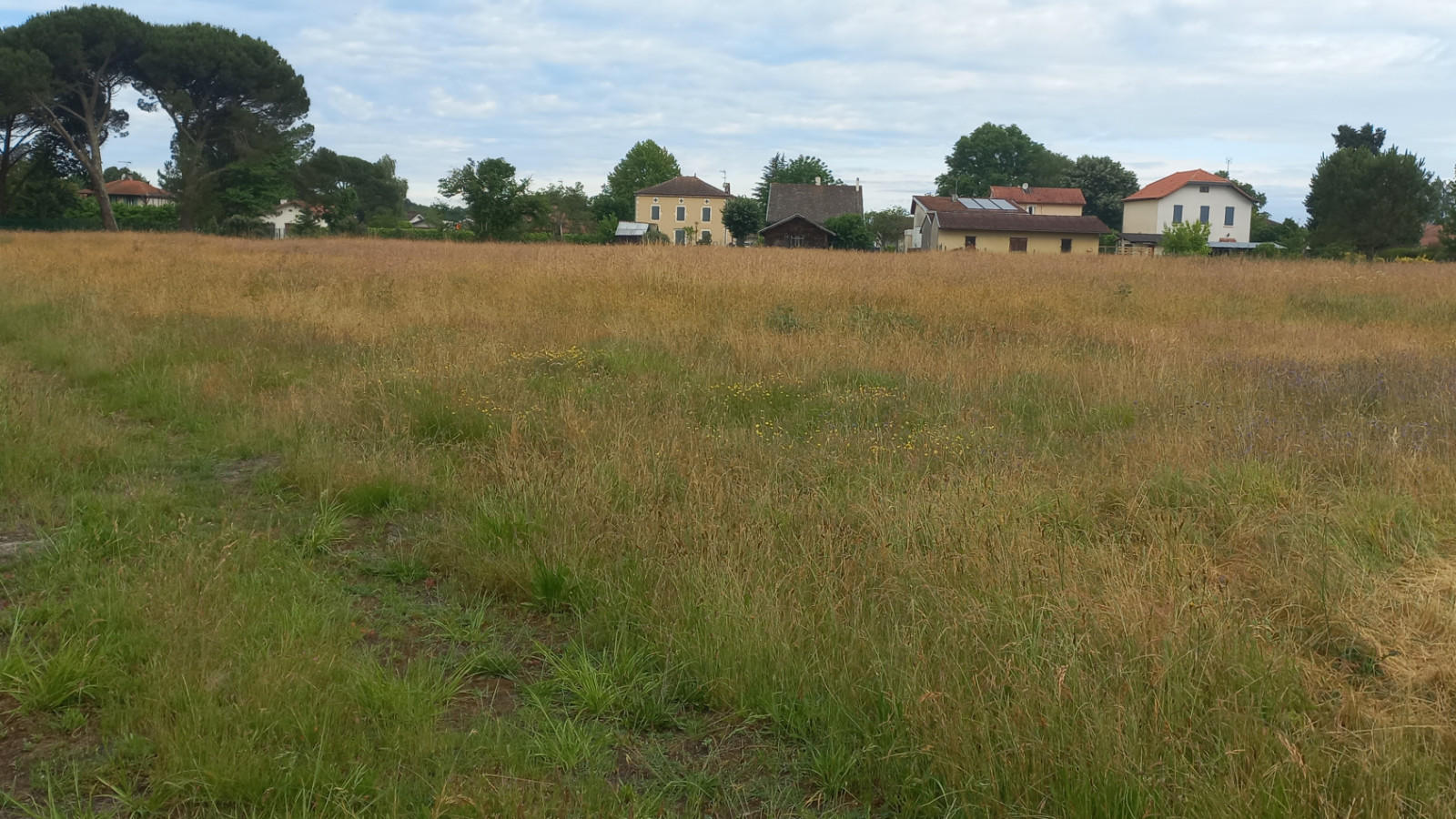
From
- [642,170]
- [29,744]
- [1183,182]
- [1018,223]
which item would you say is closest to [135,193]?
[642,170]

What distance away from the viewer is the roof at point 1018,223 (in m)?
53.5

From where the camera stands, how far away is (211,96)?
149ft

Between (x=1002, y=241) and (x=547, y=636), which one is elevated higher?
(x=1002, y=241)

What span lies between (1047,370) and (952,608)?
5.33m

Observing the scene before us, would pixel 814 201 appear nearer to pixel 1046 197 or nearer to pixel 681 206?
pixel 681 206

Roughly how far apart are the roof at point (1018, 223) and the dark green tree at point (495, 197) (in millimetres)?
30037

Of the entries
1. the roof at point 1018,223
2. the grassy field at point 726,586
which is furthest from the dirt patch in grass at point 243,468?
the roof at point 1018,223

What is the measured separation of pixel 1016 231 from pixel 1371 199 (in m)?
18.8

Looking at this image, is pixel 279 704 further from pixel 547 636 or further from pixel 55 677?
pixel 547 636

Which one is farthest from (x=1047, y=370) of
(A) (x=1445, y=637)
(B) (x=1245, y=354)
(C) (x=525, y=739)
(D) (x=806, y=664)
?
(C) (x=525, y=739)

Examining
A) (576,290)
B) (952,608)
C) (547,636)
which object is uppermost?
(576,290)

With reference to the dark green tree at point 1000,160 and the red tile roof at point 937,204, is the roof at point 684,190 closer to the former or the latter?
the red tile roof at point 937,204

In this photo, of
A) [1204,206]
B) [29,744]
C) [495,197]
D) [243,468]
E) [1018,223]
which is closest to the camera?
[29,744]

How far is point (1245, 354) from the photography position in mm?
9023
